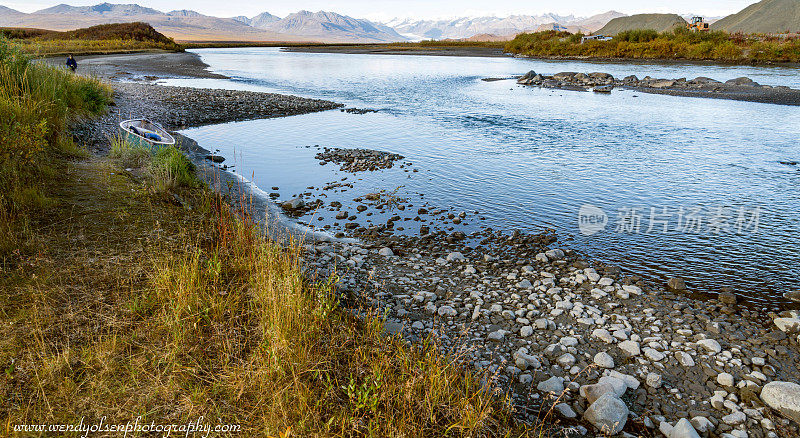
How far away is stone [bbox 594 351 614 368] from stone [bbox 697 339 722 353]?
1431 mm

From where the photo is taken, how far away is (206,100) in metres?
28.5

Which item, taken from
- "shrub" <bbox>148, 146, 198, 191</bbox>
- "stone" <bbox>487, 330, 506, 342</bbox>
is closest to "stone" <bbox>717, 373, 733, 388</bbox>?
"stone" <bbox>487, 330, 506, 342</bbox>

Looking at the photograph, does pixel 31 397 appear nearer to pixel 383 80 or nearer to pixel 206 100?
pixel 206 100

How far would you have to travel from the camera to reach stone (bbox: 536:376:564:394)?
5.18 meters

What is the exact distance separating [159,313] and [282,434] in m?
2.69

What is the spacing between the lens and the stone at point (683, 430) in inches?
177

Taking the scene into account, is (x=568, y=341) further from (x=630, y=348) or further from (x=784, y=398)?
(x=784, y=398)

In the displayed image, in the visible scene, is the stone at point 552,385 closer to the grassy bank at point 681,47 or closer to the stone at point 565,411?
the stone at point 565,411

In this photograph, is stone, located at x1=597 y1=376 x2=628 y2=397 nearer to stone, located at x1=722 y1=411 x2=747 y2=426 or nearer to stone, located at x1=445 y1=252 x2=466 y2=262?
stone, located at x1=722 y1=411 x2=747 y2=426

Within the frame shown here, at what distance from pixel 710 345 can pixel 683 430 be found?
2075 millimetres

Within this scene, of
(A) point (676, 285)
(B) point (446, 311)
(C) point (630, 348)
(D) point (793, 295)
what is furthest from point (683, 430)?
(D) point (793, 295)

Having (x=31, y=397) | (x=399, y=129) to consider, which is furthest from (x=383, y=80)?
(x=31, y=397)

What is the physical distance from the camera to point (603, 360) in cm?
574

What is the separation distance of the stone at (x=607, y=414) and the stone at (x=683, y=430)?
18.5 inches
